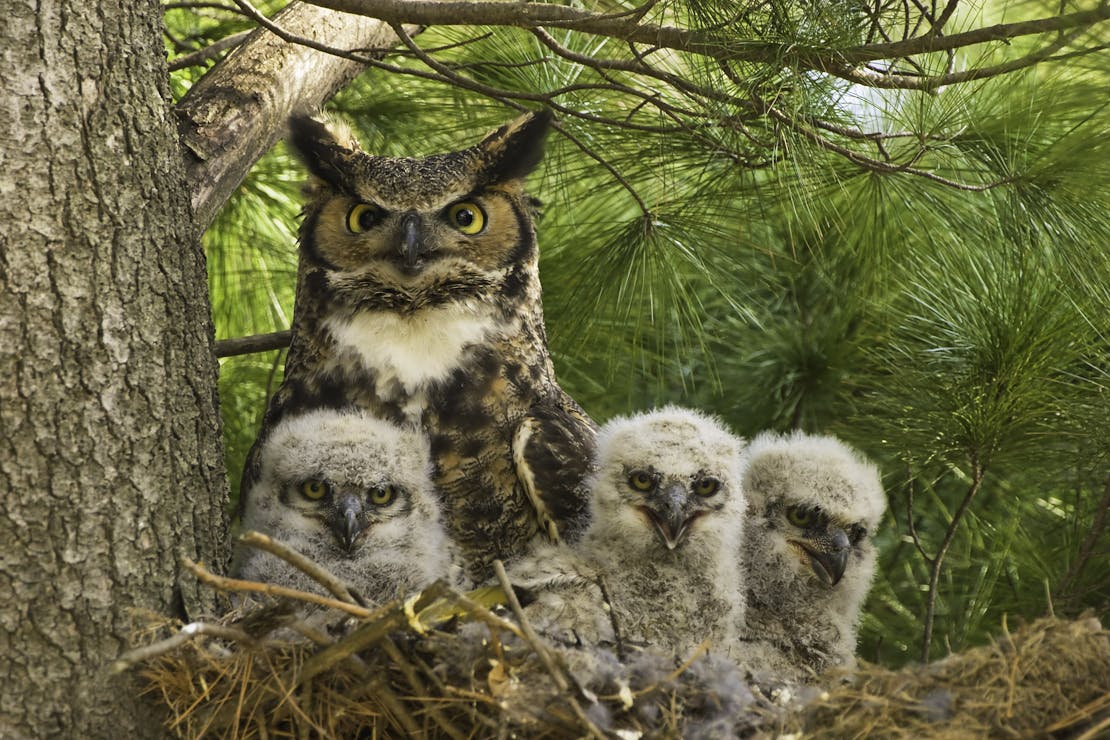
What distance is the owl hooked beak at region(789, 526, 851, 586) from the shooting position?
6.81 feet

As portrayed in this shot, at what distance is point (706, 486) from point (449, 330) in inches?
21.5

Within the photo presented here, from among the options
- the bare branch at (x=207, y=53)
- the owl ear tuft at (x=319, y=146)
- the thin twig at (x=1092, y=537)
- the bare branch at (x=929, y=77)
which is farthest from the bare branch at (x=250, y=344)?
the thin twig at (x=1092, y=537)

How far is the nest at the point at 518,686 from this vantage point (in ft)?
4.86

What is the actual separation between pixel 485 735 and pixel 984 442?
3.69ft

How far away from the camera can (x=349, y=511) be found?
1.94 m

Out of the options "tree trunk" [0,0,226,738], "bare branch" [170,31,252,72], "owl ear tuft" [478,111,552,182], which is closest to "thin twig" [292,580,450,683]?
"tree trunk" [0,0,226,738]

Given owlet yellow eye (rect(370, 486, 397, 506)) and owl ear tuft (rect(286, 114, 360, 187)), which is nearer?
owlet yellow eye (rect(370, 486, 397, 506))

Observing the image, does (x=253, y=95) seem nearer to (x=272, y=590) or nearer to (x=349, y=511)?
(x=349, y=511)

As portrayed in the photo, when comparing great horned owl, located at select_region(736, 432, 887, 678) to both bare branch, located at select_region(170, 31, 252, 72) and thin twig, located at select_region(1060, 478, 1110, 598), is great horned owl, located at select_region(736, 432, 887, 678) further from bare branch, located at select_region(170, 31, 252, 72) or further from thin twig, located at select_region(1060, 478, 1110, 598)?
bare branch, located at select_region(170, 31, 252, 72)

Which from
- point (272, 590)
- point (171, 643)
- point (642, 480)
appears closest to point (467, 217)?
point (642, 480)

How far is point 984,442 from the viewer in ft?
7.13

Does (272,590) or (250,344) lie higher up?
(250,344)

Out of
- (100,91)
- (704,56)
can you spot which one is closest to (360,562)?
(100,91)

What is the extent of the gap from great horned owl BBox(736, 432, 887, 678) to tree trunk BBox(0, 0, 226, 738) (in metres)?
0.97
